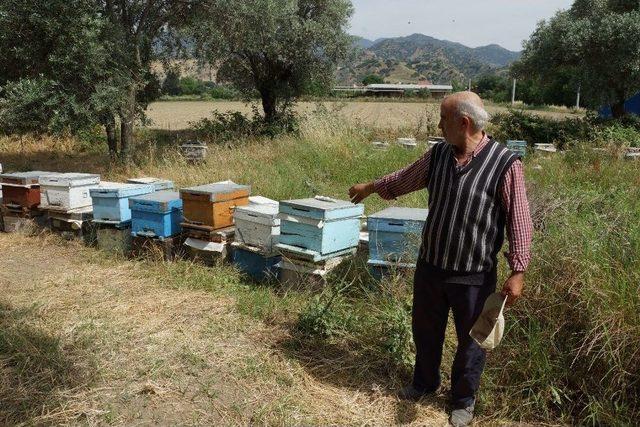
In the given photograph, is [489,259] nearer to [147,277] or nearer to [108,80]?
[147,277]

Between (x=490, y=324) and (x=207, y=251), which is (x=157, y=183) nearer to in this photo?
(x=207, y=251)

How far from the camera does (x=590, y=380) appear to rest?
3223 mm

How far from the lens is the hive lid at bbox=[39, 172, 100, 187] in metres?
6.64

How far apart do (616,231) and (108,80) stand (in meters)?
8.52

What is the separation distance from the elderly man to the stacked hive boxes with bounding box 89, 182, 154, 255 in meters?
4.10

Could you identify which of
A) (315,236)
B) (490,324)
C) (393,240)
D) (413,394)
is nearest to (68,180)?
(315,236)

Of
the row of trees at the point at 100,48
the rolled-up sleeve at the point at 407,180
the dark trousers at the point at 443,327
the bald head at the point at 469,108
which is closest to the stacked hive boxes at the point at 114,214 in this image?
the row of trees at the point at 100,48

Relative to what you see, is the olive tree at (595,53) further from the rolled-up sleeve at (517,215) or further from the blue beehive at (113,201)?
the rolled-up sleeve at (517,215)

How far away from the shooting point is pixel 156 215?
593 centimetres

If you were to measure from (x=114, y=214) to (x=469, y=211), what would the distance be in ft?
15.5

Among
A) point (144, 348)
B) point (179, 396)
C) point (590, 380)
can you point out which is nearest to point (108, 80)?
point (144, 348)

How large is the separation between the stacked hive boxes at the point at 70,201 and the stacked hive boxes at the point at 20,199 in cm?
26

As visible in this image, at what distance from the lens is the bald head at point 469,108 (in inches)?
113

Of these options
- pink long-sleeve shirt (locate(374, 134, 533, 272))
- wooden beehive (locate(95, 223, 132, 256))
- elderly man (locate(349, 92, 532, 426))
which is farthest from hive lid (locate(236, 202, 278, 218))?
pink long-sleeve shirt (locate(374, 134, 533, 272))
